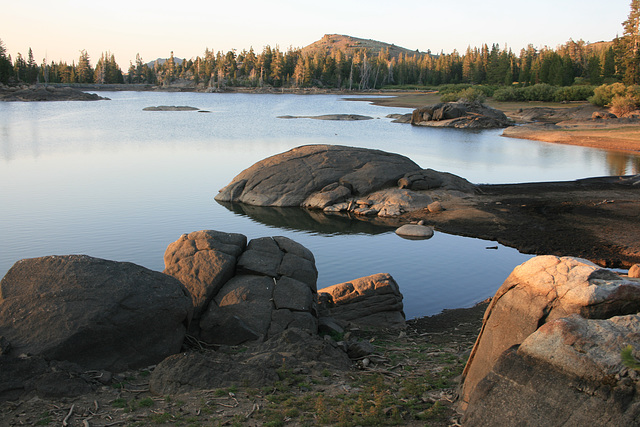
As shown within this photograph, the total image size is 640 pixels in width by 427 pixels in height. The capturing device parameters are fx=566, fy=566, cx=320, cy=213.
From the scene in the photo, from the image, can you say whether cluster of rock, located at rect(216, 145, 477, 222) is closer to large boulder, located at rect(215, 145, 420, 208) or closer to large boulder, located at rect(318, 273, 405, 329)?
large boulder, located at rect(215, 145, 420, 208)

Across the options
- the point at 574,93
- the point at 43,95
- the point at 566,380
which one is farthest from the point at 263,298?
the point at 43,95

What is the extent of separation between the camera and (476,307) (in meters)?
12.9

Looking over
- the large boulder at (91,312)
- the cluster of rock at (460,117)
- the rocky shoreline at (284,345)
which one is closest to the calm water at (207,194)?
the rocky shoreline at (284,345)

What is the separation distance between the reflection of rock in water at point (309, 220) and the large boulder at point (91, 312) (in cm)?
1283

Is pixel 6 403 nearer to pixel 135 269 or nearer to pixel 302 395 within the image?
pixel 135 269

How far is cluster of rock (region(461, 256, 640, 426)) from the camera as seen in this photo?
5.04 metres

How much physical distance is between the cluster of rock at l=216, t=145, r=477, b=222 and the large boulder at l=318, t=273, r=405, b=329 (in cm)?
1130

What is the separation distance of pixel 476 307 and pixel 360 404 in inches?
280

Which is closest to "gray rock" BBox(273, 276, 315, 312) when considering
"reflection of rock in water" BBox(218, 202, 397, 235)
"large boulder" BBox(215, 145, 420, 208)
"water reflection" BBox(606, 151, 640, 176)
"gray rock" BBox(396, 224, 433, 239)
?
"gray rock" BBox(396, 224, 433, 239)

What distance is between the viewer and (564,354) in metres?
5.29

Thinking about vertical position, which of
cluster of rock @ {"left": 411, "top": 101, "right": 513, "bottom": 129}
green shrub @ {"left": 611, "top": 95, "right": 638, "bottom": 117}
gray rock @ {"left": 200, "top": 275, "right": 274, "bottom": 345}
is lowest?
gray rock @ {"left": 200, "top": 275, "right": 274, "bottom": 345}

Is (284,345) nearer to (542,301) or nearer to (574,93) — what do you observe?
(542,301)

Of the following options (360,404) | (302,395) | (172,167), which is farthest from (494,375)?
(172,167)

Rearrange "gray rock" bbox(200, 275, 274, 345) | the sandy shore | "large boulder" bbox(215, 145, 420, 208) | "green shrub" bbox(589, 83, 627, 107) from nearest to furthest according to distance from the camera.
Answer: "gray rock" bbox(200, 275, 274, 345)
"large boulder" bbox(215, 145, 420, 208)
the sandy shore
"green shrub" bbox(589, 83, 627, 107)
